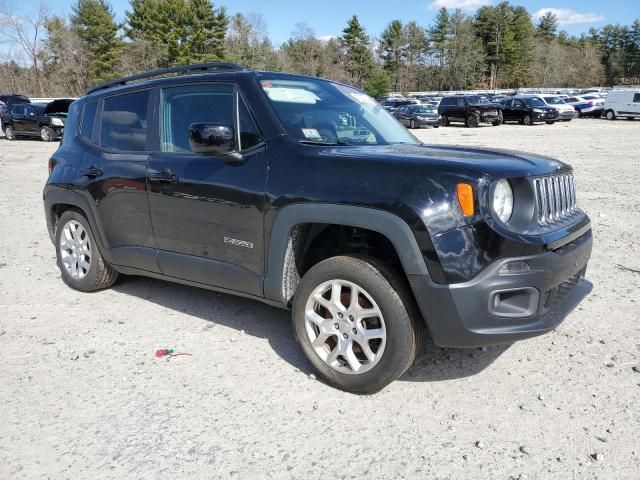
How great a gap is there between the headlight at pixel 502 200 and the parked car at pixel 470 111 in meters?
29.3

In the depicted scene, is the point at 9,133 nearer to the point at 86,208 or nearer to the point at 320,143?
the point at 86,208

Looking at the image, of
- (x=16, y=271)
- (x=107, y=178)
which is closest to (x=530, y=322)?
(x=107, y=178)

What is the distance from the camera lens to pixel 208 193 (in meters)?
3.64

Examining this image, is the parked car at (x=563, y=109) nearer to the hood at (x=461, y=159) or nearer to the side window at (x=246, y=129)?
the hood at (x=461, y=159)

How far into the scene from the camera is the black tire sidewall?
15.9 feet

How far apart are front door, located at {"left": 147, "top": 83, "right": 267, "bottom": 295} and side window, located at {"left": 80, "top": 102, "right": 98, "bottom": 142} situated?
1.05m

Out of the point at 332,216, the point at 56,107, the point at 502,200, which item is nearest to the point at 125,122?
the point at 332,216

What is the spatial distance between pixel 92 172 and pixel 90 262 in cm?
85

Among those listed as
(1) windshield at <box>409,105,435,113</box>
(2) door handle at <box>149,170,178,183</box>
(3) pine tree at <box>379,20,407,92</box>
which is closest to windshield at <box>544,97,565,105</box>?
(1) windshield at <box>409,105,435,113</box>

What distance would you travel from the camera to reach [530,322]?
287 cm

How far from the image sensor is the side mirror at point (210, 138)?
10.9 feet

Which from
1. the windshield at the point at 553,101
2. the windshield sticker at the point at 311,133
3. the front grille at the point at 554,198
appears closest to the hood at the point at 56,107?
the windshield sticker at the point at 311,133

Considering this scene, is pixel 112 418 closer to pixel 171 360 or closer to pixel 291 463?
pixel 171 360

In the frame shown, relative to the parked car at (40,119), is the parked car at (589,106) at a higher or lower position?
lower
